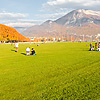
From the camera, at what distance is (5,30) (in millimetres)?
110312

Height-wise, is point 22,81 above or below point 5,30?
below

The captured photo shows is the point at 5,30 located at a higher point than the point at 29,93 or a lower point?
higher

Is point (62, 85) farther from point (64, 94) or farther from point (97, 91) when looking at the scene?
point (97, 91)

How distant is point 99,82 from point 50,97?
3.05 meters

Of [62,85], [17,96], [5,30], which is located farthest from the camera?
[5,30]

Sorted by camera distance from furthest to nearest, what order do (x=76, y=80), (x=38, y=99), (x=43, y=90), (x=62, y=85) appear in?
1. (x=76, y=80)
2. (x=62, y=85)
3. (x=43, y=90)
4. (x=38, y=99)

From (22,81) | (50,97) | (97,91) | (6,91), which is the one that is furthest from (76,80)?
(6,91)

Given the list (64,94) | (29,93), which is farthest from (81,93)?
(29,93)

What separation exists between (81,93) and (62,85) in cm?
136

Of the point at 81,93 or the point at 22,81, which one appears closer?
the point at 81,93

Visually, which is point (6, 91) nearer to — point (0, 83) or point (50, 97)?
point (0, 83)

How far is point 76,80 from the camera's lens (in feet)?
26.5

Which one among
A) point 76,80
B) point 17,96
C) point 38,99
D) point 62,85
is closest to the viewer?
point 38,99

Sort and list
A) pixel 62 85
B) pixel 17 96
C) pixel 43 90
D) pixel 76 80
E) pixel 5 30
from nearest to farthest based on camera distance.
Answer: pixel 17 96
pixel 43 90
pixel 62 85
pixel 76 80
pixel 5 30
